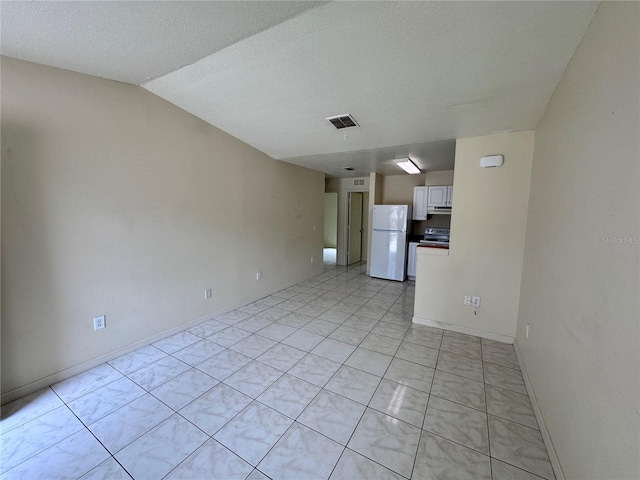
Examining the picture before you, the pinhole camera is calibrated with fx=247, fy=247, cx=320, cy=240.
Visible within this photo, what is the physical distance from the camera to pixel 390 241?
205 inches

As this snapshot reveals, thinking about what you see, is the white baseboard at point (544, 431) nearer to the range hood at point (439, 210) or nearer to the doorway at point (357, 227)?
the range hood at point (439, 210)

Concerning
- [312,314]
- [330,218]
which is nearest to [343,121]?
[312,314]

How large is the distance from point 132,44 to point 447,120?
268 centimetres

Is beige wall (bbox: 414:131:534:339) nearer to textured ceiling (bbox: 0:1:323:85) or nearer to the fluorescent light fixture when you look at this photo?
the fluorescent light fixture

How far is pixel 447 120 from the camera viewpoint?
96.2 inches

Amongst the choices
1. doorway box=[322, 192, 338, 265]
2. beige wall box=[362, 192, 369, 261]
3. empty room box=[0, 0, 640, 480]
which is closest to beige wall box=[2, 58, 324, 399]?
empty room box=[0, 0, 640, 480]

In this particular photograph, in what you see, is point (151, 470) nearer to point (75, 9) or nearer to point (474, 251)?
point (75, 9)

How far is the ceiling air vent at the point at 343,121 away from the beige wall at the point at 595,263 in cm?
164

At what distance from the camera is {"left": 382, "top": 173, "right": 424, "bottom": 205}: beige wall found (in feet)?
18.7

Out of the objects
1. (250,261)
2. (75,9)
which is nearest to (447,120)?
(75,9)

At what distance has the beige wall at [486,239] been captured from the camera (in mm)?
2588

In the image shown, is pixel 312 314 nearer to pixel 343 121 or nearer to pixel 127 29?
pixel 343 121

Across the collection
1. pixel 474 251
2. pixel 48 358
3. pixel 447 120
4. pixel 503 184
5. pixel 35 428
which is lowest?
pixel 35 428

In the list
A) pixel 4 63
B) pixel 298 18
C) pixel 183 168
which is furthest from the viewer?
pixel 183 168
